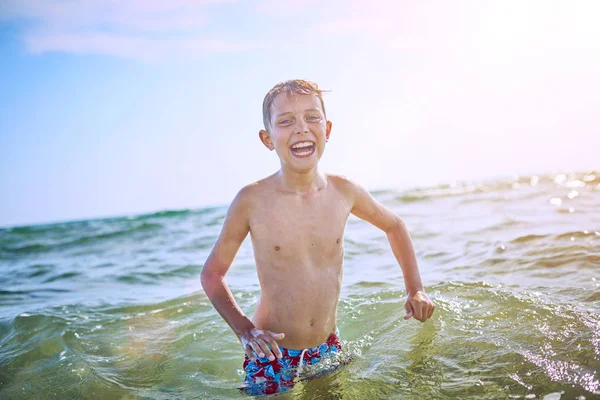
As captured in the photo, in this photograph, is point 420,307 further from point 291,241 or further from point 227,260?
point 227,260

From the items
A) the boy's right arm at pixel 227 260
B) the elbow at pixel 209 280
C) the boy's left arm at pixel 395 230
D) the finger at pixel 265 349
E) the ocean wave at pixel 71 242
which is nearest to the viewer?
the finger at pixel 265 349

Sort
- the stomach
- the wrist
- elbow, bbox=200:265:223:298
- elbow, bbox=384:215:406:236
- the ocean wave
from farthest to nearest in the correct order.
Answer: the ocean wave < elbow, bbox=384:215:406:236 < the stomach < elbow, bbox=200:265:223:298 < the wrist

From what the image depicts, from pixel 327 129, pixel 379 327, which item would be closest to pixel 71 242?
pixel 379 327

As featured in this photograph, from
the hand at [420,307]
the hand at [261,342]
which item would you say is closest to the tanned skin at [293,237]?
the hand at [420,307]

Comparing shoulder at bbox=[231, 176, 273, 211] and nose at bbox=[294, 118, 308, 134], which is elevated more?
nose at bbox=[294, 118, 308, 134]

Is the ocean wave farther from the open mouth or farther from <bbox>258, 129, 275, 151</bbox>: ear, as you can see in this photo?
the open mouth

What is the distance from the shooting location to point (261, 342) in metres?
2.72

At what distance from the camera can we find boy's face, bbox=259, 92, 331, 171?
3086mm

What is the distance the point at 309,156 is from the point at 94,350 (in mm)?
2716

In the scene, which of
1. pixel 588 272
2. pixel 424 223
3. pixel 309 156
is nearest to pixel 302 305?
pixel 309 156

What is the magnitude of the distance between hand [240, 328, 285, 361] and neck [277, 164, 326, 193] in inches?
34.9

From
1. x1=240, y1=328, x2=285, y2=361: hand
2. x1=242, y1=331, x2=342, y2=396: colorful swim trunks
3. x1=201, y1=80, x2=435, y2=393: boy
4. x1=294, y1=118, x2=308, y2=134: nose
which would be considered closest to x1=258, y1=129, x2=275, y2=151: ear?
x1=201, y1=80, x2=435, y2=393: boy

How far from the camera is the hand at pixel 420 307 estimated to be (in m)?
3.11

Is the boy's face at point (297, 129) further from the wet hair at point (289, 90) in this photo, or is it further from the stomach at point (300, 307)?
the stomach at point (300, 307)
